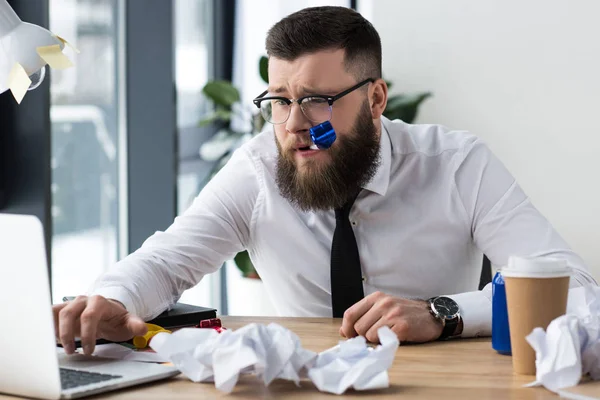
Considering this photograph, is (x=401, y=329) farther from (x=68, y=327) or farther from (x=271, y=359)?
(x=68, y=327)

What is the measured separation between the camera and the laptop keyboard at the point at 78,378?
121 cm

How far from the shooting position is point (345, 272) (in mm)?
2045

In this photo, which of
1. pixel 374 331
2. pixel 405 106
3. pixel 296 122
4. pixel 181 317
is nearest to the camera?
pixel 374 331

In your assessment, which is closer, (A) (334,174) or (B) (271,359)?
(B) (271,359)

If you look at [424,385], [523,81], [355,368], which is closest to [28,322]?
[355,368]

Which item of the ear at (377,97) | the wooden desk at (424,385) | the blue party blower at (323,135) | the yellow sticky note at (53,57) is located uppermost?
the yellow sticky note at (53,57)

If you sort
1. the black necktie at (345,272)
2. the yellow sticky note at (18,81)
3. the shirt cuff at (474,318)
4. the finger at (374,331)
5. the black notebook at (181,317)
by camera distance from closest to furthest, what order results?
the yellow sticky note at (18,81)
the finger at (374,331)
the shirt cuff at (474,318)
the black notebook at (181,317)
the black necktie at (345,272)

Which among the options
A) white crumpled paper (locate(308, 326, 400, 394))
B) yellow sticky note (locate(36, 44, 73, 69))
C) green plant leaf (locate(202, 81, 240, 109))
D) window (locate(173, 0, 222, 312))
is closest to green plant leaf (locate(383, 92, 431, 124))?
green plant leaf (locate(202, 81, 240, 109))

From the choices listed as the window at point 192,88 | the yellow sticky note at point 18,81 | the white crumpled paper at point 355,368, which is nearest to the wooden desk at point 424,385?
the white crumpled paper at point 355,368

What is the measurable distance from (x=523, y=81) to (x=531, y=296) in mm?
2732

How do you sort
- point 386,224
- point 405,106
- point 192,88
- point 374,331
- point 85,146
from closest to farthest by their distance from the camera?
point 374,331
point 386,224
point 85,146
point 405,106
point 192,88

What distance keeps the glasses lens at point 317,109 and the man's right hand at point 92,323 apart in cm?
66

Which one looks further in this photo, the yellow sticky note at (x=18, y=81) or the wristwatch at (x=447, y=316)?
the wristwatch at (x=447, y=316)

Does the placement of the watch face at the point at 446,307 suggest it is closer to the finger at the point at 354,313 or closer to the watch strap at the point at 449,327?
the watch strap at the point at 449,327
